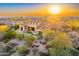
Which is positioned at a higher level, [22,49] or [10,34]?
[10,34]

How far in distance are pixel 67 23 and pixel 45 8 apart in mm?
228

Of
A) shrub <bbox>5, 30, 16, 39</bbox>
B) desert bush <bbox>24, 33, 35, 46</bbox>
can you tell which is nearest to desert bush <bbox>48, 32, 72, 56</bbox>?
desert bush <bbox>24, 33, 35, 46</bbox>

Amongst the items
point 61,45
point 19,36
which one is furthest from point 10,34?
point 61,45

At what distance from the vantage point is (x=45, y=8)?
4.13 ft

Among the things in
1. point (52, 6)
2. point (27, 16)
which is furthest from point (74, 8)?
point (27, 16)

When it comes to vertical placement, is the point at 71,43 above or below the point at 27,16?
below

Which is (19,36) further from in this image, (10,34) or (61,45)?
(61,45)

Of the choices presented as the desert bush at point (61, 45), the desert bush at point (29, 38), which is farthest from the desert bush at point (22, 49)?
the desert bush at point (61, 45)

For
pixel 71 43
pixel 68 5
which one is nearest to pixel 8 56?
pixel 71 43

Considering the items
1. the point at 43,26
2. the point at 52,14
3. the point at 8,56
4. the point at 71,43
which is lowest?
the point at 8,56

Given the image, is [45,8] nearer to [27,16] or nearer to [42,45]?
[27,16]

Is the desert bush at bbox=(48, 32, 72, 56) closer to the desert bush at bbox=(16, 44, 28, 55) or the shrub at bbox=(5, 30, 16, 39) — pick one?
the desert bush at bbox=(16, 44, 28, 55)

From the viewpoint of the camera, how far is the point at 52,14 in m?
1.26

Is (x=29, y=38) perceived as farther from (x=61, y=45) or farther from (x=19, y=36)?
(x=61, y=45)
